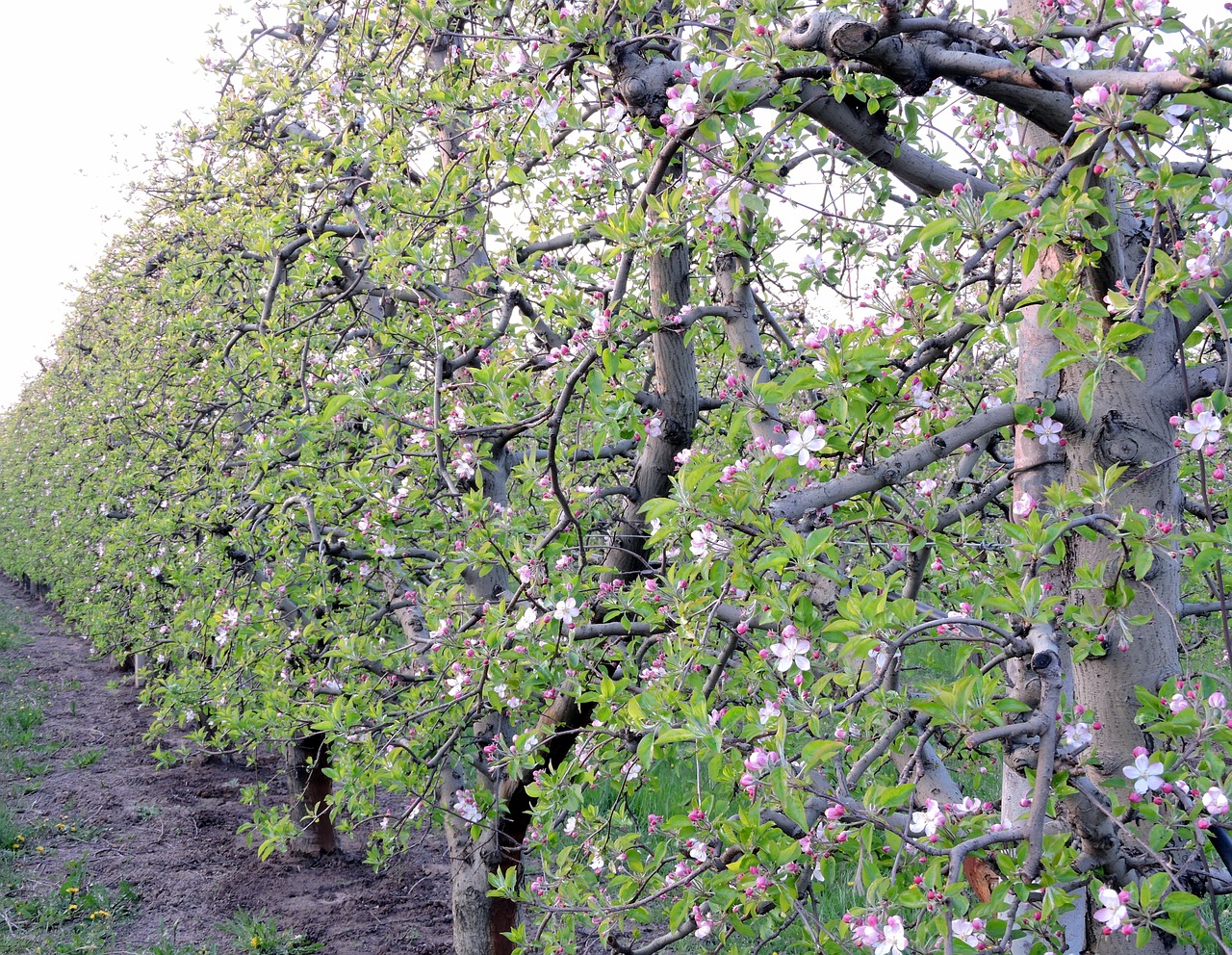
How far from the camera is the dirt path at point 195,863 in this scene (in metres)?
4.59

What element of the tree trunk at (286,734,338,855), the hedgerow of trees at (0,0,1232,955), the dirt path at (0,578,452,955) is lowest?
the dirt path at (0,578,452,955)

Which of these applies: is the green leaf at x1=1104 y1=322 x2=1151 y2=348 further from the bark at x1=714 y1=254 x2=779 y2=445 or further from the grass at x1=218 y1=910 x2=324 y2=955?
the grass at x1=218 y1=910 x2=324 y2=955

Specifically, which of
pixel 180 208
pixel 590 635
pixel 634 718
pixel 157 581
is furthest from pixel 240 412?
pixel 634 718

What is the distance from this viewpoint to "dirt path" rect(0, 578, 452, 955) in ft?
15.1

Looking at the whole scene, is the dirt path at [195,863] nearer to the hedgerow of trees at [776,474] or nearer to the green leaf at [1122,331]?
the hedgerow of trees at [776,474]

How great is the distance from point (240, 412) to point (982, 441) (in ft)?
14.6

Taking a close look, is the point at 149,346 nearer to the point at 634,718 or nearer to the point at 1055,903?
the point at 634,718

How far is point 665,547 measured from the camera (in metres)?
2.42

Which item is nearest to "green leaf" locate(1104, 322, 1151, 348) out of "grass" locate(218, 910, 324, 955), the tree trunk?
"grass" locate(218, 910, 324, 955)

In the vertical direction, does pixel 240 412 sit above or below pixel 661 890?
above

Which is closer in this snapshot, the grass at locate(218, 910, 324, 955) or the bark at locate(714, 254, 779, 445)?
the bark at locate(714, 254, 779, 445)

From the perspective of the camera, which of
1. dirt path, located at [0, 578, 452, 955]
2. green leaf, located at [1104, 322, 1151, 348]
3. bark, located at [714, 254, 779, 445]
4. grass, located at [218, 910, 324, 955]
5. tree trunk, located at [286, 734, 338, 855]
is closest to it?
green leaf, located at [1104, 322, 1151, 348]

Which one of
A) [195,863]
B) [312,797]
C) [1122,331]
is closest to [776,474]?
[1122,331]

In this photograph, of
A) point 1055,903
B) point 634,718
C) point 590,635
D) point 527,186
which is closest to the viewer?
point 1055,903
